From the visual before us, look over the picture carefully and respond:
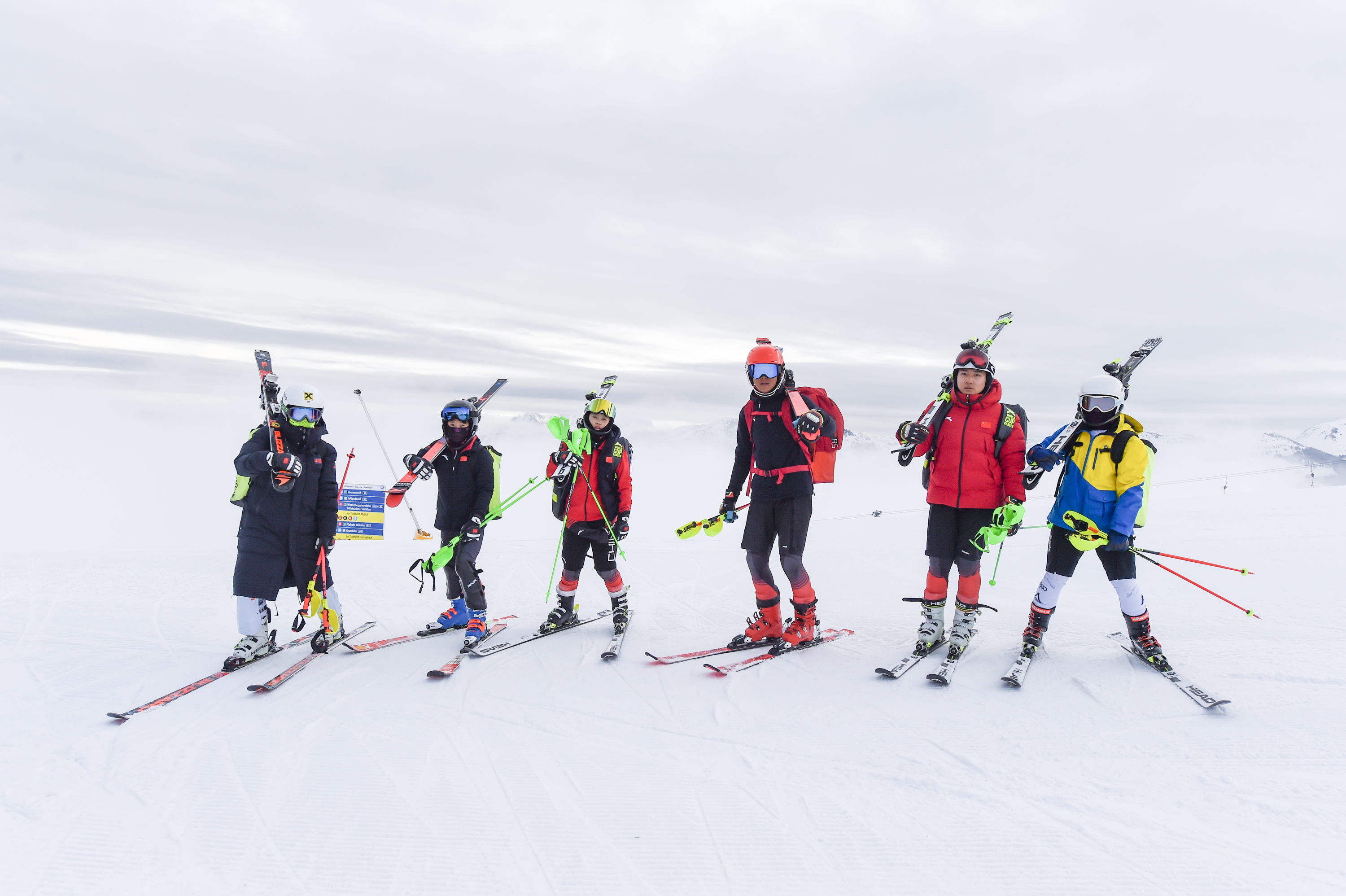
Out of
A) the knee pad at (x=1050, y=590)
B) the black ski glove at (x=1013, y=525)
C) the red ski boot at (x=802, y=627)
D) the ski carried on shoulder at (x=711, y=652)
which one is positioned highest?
the black ski glove at (x=1013, y=525)

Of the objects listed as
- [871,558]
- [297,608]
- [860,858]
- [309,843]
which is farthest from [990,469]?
[297,608]

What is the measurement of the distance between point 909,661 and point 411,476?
15.7ft

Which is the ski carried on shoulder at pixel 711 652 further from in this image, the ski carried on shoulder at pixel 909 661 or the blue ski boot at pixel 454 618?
the blue ski boot at pixel 454 618

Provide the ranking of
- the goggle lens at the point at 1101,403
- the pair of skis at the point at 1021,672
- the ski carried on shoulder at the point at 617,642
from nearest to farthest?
1. the pair of skis at the point at 1021,672
2. the goggle lens at the point at 1101,403
3. the ski carried on shoulder at the point at 617,642

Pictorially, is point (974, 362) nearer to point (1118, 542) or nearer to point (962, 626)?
point (1118, 542)

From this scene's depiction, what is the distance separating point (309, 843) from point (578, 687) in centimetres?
228

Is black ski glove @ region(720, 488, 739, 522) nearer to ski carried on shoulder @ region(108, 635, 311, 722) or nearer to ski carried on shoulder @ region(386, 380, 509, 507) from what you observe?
Answer: ski carried on shoulder @ region(386, 380, 509, 507)

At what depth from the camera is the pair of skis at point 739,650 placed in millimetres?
5438

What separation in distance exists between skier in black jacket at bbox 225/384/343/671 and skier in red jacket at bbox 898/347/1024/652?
17.4 feet

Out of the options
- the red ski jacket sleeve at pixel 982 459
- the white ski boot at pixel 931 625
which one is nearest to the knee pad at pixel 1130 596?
the red ski jacket sleeve at pixel 982 459

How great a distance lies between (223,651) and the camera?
21.1 ft

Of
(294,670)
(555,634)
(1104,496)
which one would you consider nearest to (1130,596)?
(1104,496)

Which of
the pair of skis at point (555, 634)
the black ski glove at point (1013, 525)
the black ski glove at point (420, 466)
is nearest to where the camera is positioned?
the black ski glove at point (1013, 525)

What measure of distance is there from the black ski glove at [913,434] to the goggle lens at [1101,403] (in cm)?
115
